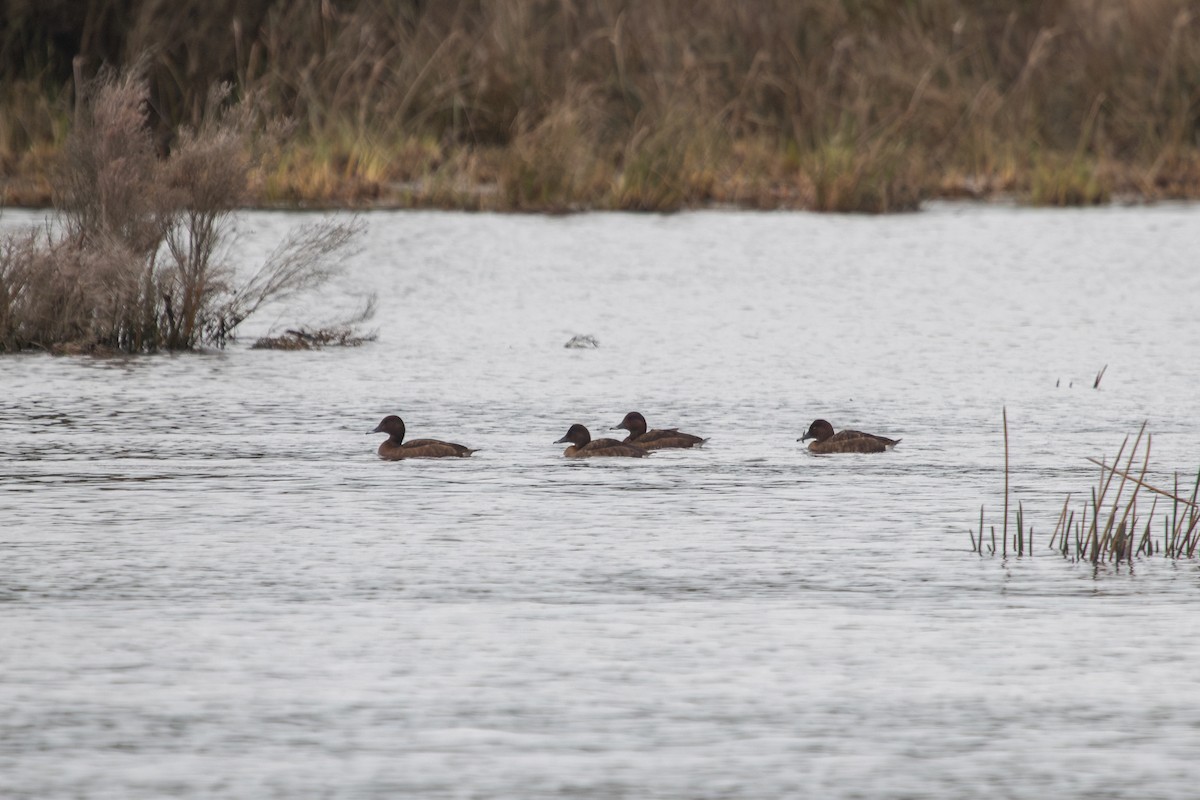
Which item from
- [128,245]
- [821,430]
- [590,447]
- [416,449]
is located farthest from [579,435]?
[128,245]

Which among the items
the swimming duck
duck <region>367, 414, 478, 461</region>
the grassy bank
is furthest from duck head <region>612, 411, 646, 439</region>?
the grassy bank

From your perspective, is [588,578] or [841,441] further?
[841,441]

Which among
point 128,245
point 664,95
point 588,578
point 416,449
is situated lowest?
point 588,578

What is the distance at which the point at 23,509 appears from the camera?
9.59 meters

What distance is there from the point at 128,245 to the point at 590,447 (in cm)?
569

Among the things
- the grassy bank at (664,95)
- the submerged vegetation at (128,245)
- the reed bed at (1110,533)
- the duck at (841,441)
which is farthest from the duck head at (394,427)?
the grassy bank at (664,95)

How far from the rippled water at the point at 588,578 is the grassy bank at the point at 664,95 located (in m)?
8.43

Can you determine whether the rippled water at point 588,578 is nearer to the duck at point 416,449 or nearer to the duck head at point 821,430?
the duck at point 416,449

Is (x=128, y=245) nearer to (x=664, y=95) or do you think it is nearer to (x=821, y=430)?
(x=821, y=430)

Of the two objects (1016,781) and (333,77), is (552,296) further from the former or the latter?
(1016,781)

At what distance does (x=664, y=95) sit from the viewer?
25.6m

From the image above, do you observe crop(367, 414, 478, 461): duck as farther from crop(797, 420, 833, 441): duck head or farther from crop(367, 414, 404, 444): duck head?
crop(797, 420, 833, 441): duck head

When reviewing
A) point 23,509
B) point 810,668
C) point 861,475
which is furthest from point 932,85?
point 810,668

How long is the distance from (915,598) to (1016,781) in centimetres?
213
